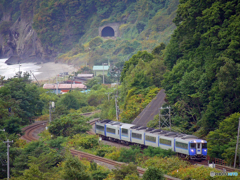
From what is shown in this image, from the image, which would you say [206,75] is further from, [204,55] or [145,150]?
[145,150]

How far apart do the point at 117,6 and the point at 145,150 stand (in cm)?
12202

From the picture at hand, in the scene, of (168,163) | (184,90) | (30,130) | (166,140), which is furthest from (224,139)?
(30,130)

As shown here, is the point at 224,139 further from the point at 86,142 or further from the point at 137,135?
the point at 86,142

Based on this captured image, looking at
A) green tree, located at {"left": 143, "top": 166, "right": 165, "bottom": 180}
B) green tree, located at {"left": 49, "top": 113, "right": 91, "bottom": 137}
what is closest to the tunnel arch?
green tree, located at {"left": 49, "top": 113, "right": 91, "bottom": 137}

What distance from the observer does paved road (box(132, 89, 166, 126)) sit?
1674 inches

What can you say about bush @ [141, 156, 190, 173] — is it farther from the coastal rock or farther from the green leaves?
the coastal rock

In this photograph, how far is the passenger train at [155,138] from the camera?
29.2m

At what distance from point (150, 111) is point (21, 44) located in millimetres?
136440

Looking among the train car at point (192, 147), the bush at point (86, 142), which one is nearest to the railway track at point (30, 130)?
the bush at point (86, 142)

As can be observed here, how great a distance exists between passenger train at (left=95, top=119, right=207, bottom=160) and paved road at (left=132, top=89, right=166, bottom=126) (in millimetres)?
4404

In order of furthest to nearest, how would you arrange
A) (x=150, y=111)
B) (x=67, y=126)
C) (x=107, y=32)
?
(x=107, y=32), (x=150, y=111), (x=67, y=126)

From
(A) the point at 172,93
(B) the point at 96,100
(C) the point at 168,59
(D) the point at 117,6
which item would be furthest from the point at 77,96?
(D) the point at 117,6

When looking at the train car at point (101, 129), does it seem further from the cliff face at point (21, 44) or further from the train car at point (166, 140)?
the cliff face at point (21, 44)

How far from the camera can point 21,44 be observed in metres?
168
